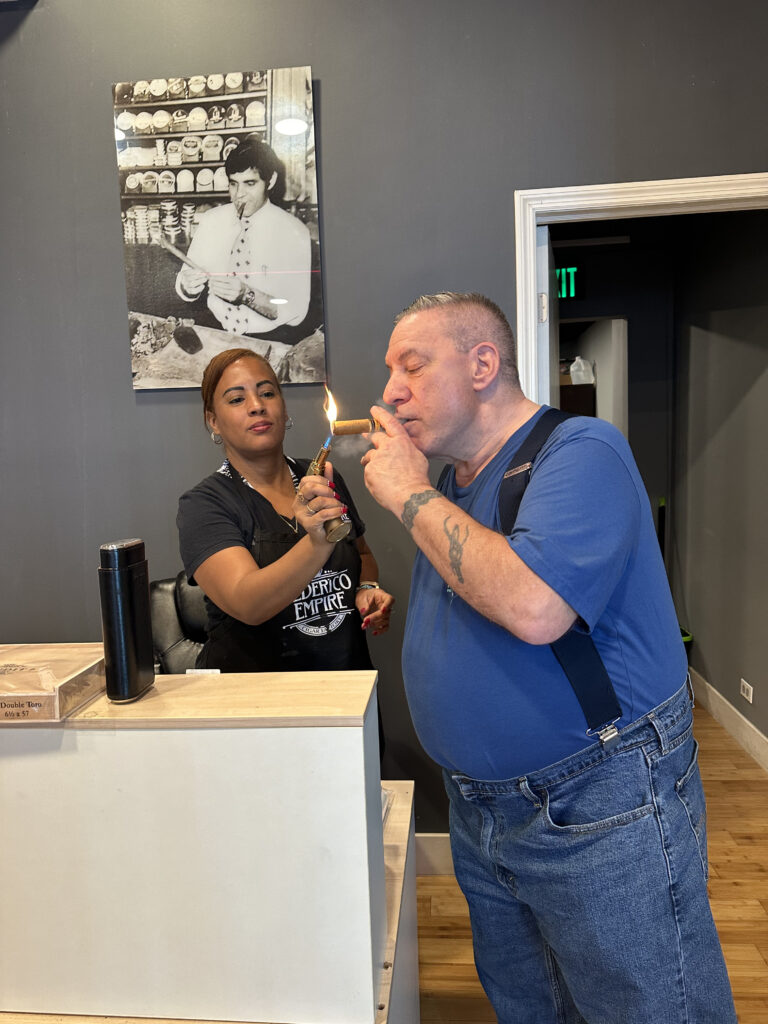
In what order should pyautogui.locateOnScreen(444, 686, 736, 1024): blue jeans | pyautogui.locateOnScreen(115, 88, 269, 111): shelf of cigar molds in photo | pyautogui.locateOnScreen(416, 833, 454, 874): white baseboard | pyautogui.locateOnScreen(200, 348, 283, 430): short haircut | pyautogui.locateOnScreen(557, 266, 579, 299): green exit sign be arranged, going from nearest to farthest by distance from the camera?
pyautogui.locateOnScreen(444, 686, 736, 1024): blue jeans, pyautogui.locateOnScreen(200, 348, 283, 430): short haircut, pyautogui.locateOnScreen(115, 88, 269, 111): shelf of cigar molds in photo, pyautogui.locateOnScreen(416, 833, 454, 874): white baseboard, pyautogui.locateOnScreen(557, 266, 579, 299): green exit sign

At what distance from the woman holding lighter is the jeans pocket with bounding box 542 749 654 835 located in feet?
2.40

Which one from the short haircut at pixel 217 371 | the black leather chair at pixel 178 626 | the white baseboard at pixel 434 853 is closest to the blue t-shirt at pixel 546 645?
the short haircut at pixel 217 371

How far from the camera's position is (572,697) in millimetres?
1218

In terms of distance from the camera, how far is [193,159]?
2.71 m

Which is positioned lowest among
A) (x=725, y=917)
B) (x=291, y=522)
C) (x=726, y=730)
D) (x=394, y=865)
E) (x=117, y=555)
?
(x=726, y=730)

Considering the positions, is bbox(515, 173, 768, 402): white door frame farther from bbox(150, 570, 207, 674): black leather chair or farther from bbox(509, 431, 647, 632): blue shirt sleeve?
bbox(509, 431, 647, 632): blue shirt sleeve

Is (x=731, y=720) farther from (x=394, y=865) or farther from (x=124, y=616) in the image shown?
(x=124, y=616)

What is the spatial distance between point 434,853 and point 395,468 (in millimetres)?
2131

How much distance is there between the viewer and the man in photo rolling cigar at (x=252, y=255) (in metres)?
2.68

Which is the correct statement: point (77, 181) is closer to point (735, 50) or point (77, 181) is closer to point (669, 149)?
point (669, 149)

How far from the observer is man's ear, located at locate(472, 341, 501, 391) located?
4.57 ft

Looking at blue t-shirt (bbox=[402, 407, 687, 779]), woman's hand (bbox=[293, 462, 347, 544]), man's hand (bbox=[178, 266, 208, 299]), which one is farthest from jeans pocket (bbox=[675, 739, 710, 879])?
man's hand (bbox=[178, 266, 208, 299])

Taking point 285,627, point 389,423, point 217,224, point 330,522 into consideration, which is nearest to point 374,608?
point 285,627

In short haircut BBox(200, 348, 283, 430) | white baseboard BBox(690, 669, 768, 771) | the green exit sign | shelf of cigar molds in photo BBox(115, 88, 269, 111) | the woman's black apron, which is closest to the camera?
the woman's black apron
